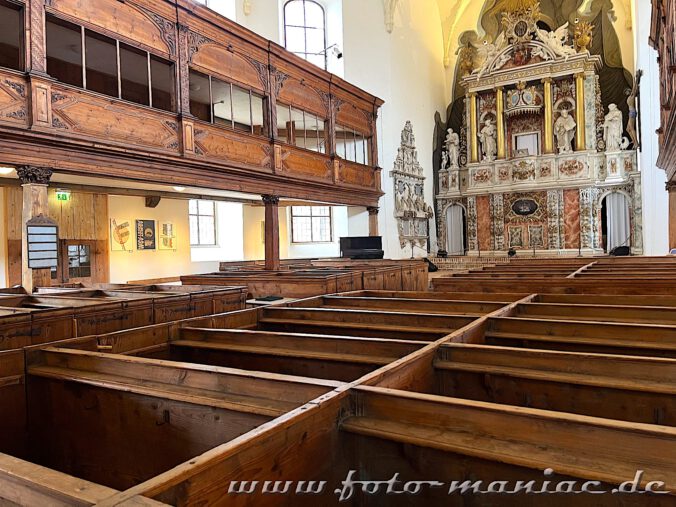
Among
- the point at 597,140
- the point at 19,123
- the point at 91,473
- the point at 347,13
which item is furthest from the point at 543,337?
the point at 597,140

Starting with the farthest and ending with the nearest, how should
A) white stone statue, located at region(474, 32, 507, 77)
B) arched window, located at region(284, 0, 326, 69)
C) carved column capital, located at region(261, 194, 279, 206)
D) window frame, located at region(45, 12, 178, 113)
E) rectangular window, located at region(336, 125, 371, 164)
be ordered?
1. white stone statue, located at region(474, 32, 507, 77)
2. arched window, located at region(284, 0, 326, 69)
3. rectangular window, located at region(336, 125, 371, 164)
4. carved column capital, located at region(261, 194, 279, 206)
5. window frame, located at region(45, 12, 178, 113)

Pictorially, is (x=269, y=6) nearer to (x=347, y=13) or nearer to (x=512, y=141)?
(x=347, y=13)

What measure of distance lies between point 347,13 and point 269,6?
2.66m

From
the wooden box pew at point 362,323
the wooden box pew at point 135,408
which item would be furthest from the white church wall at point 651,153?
the wooden box pew at point 135,408

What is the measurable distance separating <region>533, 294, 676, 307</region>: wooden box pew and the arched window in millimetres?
12284

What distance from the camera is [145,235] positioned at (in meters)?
11.6

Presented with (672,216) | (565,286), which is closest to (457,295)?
(565,286)

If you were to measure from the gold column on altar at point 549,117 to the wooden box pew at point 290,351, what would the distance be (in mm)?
17051

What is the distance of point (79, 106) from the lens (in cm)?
686

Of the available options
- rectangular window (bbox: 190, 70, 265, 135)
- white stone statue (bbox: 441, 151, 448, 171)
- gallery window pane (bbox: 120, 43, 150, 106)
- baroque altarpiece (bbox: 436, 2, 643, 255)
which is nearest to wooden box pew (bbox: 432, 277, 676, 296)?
rectangular window (bbox: 190, 70, 265, 135)

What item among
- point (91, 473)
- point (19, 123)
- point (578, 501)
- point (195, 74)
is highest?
point (195, 74)

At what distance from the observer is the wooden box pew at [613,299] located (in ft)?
13.6

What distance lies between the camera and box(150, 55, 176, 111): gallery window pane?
27.8 feet

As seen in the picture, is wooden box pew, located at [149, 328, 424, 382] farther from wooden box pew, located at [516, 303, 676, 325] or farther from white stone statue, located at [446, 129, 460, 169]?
white stone statue, located at [446, 129, 460, 169]
